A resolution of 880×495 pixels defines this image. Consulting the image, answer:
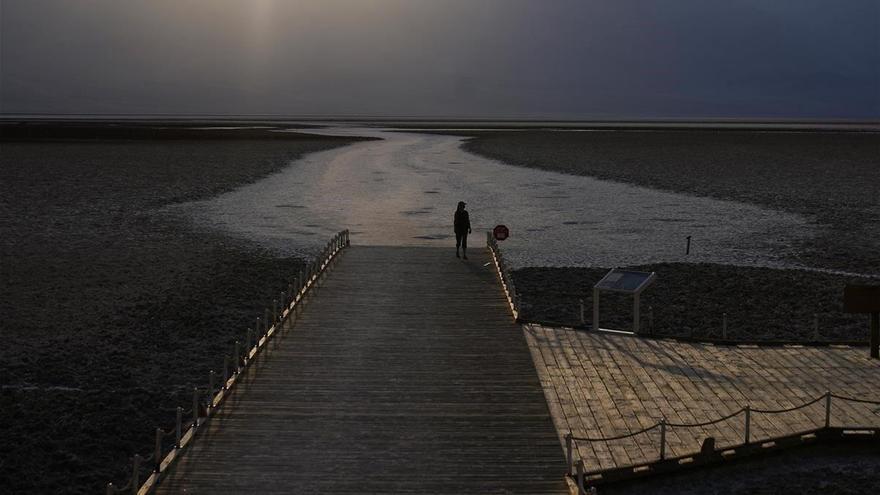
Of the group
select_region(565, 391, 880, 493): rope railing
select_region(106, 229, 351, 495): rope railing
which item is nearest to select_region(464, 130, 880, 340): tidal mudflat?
select_region(106, 229, 351, 495): rope railing

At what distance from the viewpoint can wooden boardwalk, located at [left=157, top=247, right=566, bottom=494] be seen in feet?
45.6

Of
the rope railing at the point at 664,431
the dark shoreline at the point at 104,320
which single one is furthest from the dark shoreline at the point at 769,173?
the dark shoreline at the point at 104,320

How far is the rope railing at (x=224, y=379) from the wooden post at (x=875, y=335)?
1277 cm

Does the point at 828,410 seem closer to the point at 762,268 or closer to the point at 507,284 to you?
the point at 507,284

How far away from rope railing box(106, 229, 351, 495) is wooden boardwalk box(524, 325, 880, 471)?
5806 millimetres

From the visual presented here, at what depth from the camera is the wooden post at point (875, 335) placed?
2023 cm

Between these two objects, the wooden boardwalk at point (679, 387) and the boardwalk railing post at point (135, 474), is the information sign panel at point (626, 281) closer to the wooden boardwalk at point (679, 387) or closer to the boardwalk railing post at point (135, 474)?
the wooden boardwalk at point (679, 387)

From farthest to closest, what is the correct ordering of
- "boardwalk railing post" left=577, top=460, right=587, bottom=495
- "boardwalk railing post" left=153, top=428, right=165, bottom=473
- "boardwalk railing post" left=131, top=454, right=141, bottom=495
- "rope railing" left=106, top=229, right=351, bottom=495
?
"rope railing" left=106, top=229, right=351, bottom=495, "boardwalk railing post" left=153, top=428, right=165, bottom=473, "boardwalk railing post" left=577, top=460, right=587, bottom=495, "boardwalk railing post" left=131, top=454, right=141, bottom=495

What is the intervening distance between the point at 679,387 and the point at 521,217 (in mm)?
30626

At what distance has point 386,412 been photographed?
1655cm

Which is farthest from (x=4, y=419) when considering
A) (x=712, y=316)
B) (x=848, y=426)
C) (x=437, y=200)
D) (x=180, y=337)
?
(x=437, y=200)

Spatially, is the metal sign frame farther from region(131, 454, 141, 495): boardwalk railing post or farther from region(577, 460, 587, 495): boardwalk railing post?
region(131, 454, 141, 495): boardwalk railing post

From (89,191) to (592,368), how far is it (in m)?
48.7

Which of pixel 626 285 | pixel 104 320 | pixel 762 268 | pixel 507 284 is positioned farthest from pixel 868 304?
pixel 104 320
